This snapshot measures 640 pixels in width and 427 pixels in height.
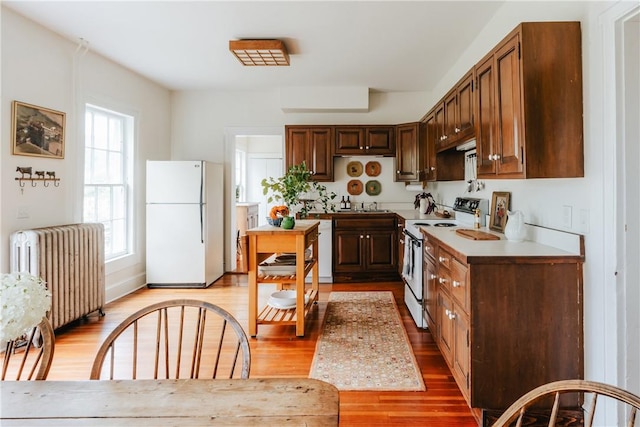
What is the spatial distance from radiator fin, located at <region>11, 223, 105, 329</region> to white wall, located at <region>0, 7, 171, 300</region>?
0.17 meters

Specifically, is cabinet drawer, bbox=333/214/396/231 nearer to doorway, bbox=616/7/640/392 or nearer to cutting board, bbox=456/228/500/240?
cutting board, bbox=456/228/500/240

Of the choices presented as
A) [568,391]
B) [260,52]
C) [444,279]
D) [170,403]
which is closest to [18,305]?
[170,403]

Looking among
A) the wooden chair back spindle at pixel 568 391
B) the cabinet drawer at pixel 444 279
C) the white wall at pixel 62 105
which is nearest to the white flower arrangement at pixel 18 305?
the wooden chair back spindle at pixel 568 391

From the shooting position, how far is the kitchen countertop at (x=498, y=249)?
1.84 m

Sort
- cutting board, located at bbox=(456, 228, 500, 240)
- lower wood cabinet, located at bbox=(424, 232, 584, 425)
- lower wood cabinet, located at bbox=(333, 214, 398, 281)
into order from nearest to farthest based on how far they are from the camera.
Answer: lower wood cabinet, located at bbox=(424, 232, 584, 425), cutting board, located at bbox=(456, 228, 500, 240), lower wood cabinet, located at bbox=(333, 214, 398, 281)

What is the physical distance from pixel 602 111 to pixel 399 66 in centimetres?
285

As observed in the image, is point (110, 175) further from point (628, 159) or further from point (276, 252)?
point (628, 159)

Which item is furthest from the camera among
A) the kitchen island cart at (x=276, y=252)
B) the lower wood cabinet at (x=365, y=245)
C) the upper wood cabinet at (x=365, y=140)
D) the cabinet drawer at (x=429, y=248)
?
the upper wood cabinet at (x=365, y=140)

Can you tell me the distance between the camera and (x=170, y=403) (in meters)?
0.92

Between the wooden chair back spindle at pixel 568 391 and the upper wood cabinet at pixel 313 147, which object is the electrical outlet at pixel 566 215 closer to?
the wooden chair back spindle at pixel 568 391

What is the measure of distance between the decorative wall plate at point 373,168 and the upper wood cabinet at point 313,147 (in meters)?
0.69

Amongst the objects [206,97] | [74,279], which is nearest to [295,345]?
[74,279]

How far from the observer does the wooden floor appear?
2006 millimetres

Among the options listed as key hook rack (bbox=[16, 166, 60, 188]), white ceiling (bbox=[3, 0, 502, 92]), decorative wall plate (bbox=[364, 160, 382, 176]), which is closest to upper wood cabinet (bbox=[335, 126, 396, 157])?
decorative wall plate (bbox=[364, 160, 382, 176])
